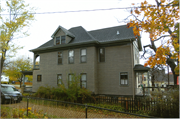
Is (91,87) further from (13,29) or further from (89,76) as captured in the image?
(13,29)

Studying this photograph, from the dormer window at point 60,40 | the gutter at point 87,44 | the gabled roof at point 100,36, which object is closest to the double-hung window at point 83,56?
the gutter at point 87,44

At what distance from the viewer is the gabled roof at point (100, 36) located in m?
16.1

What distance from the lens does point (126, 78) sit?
599 inches

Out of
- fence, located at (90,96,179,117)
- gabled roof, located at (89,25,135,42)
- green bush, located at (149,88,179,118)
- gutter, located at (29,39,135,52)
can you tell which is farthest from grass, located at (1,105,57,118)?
gabled roof, located at (89,25,135,42)

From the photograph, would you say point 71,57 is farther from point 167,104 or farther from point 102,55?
point 167,104

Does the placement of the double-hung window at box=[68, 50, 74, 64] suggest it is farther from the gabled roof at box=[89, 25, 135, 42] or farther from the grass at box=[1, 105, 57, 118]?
the grass at box=[1, 105, 57, 118]

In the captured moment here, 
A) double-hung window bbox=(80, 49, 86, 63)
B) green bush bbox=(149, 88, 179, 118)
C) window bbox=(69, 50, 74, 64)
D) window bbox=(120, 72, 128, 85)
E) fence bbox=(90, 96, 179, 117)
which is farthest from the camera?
window bbox=(69, 50, 74, 64)

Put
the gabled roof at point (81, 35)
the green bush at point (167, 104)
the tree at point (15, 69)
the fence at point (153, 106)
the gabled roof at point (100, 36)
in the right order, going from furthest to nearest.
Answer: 1. the tree at point (15, 69)
2. the gabled roof at point (81, 35)
3. the gabled roof at point (100, 36)
4. the fence at point (153, 106)
5. the green bush at point (167, 104)

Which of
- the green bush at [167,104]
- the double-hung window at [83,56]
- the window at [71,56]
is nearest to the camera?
the green bush at [167,104]

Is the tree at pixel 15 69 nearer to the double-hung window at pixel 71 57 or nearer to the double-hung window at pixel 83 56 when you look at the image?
the double-hung window at pixel 71 57

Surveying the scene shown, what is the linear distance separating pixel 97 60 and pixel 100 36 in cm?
347

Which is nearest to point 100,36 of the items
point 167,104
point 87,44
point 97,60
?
point 87,44

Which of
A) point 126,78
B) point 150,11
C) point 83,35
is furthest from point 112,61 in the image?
point 150,11

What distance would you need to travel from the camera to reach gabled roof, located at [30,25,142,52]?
16.1 metres
